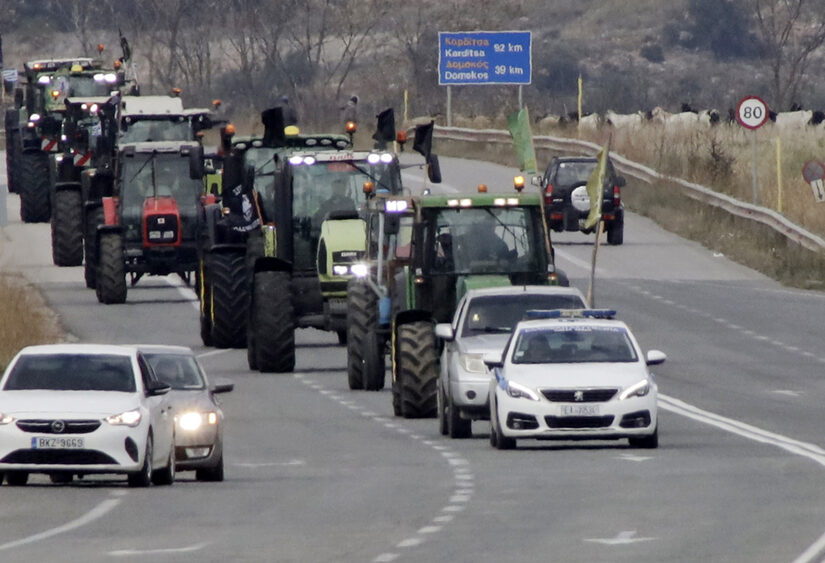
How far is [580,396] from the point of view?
22.6m

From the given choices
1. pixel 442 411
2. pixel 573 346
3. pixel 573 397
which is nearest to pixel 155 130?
pixel 442 411

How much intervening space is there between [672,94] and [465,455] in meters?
90.4

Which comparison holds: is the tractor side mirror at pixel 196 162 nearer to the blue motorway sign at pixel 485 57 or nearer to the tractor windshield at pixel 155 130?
the tractor windshield at pixel 155 130

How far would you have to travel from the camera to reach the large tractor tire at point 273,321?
3175 centimetres

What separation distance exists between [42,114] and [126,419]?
3299 centimetres

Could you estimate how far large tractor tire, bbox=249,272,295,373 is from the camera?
3175cm

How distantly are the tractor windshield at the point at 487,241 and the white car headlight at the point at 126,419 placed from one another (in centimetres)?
772

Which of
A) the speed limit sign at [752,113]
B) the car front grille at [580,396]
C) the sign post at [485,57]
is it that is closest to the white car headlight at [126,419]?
the car front grille at [580,396]

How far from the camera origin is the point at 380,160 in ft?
104

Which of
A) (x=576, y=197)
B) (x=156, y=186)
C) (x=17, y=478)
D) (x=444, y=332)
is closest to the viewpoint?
(x=17, y=478)

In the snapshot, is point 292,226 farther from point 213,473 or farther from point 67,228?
point 67,228

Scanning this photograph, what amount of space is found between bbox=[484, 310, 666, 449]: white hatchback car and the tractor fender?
8.82 m

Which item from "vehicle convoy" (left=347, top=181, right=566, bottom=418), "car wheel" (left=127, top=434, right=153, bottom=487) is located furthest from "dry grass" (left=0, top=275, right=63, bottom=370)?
"car wheel" (left=127, top=434, right=153, bottom=487)

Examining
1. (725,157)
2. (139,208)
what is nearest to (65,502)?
(139,208)
